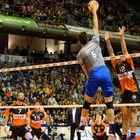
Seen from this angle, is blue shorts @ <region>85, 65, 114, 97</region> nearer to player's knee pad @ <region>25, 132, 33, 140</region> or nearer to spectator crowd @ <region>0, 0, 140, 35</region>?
player's knee pad @ <region>25, 132, 33, 140</region>

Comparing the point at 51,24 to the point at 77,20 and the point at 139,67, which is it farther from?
the point at 139,67

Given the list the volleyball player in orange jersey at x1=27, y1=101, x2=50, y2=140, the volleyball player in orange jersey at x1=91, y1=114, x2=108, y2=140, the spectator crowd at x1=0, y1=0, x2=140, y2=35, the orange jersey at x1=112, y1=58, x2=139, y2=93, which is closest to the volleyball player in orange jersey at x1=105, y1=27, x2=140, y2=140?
the orange jersey at x1=112, y1=58, x2=139, y2=93

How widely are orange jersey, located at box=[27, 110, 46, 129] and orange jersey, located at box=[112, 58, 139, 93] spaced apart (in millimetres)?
5950

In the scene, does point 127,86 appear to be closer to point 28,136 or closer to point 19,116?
point 28,136

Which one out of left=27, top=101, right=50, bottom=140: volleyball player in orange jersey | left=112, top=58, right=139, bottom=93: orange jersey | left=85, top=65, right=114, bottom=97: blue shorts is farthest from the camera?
left=27, top=101, right=50, bottom=140: volleyball player in orange jersey

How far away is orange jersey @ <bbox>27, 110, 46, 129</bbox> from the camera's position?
47.2 ft

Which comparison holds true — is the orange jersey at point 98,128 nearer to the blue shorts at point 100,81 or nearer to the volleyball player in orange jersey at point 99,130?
the volleyball player in orange jersey at point 99,130

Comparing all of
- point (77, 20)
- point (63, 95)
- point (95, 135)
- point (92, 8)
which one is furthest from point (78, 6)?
point (92, 8)

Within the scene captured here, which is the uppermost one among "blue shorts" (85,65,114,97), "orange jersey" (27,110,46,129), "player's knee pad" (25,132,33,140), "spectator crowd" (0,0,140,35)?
"spectator crowd" (0,0,140,35)

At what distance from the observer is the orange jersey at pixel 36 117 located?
14.4 meters

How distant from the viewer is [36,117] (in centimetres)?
1445

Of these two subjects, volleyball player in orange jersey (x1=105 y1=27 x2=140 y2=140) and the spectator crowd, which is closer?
volleyball player in orange jersey (x1=105 y1=27 x2=140 y2=140)

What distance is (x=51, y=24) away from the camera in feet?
85.9

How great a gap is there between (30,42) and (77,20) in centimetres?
438
